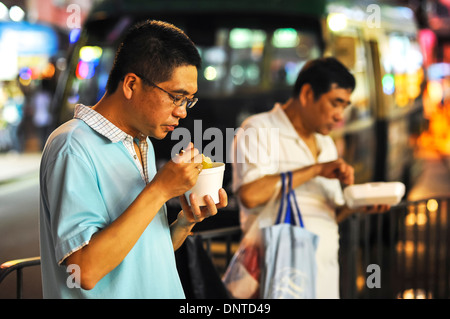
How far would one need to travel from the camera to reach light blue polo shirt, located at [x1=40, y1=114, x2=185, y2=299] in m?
1.73

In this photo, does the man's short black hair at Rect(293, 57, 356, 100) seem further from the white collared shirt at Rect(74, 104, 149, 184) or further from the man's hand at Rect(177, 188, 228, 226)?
the white collared shirt at Rect(74, 104, 149, 184)

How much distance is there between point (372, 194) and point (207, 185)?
1577 mm

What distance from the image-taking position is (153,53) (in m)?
1.93

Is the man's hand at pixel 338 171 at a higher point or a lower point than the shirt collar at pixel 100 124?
lower

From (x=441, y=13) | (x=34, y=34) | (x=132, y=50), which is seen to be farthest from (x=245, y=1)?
(x=441, y=13)

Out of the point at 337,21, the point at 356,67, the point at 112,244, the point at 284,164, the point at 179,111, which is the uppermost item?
the point at 337,21

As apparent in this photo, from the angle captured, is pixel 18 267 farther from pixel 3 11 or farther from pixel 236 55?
pixel 3 11

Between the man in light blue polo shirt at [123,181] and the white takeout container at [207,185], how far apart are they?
3 centimetres

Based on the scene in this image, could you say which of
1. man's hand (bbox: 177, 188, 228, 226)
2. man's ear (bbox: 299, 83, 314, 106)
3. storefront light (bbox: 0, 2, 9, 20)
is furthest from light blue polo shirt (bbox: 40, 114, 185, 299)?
storefront light (bbox: 0, 2, 9, 20)

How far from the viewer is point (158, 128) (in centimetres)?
198

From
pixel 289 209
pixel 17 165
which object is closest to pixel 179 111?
pixel 289 209

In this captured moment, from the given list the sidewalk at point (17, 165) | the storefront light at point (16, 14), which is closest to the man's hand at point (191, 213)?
the sidewalk at point (17, 165)

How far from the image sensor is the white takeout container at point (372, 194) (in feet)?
11.1

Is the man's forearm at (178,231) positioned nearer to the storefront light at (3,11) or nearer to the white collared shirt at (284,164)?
the white collared shirt at (284,164)
